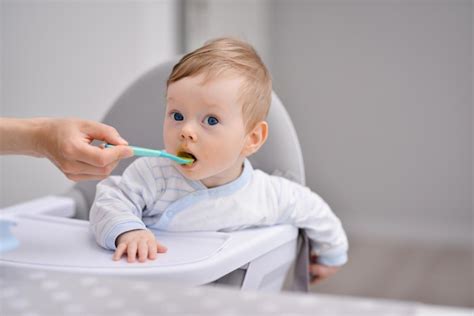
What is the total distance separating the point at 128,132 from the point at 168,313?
8.9 inches

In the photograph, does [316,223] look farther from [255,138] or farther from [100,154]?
[100,154]

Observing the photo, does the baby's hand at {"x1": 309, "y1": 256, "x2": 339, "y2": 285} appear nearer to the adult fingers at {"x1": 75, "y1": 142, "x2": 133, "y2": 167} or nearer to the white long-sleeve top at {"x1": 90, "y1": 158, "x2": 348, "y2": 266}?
the white long-sleeve top at {"x1": 90, "y1": 158, "x2": 348, "y2": 266}

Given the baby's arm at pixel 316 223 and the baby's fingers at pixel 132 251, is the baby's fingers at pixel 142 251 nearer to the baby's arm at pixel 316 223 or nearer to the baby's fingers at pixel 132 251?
the baby's fingers at pixel 132 251

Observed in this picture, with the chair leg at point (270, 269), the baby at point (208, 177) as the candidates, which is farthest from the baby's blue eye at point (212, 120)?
the chair leg at point (270, 269)

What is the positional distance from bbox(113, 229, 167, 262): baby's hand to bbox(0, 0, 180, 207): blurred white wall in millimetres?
86

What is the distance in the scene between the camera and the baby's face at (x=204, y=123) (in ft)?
1.19

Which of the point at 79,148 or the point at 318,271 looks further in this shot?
the point at 318,271

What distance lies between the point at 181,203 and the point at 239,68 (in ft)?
0.32

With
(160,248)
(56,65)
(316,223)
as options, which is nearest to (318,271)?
(316,223)

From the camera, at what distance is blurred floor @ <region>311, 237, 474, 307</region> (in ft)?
2.19

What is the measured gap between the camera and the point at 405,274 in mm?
1071

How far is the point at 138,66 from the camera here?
70cm

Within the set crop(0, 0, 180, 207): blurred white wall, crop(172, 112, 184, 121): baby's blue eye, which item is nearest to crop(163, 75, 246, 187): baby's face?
crop(172, 112, 184, 121): baby's blue eye

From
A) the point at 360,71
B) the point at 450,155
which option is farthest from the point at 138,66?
the point at 450,155
